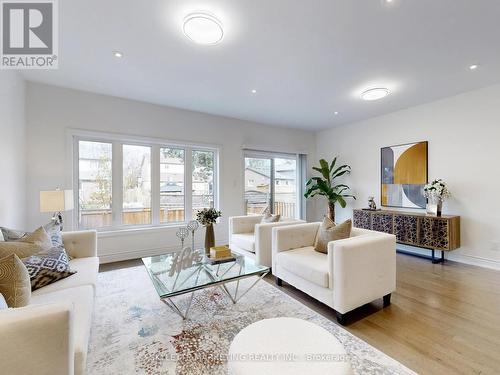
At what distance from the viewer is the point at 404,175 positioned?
14.1 feet

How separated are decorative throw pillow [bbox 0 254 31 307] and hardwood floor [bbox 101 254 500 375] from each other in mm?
2262

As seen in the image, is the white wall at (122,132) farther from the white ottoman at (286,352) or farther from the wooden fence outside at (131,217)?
the white ottoman at (286,352)

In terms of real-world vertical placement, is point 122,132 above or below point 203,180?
above

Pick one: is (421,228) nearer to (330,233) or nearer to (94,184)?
(330,233)

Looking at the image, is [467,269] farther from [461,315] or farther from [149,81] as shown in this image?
[149,81]

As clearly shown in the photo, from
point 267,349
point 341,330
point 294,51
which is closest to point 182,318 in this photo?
point 267,349

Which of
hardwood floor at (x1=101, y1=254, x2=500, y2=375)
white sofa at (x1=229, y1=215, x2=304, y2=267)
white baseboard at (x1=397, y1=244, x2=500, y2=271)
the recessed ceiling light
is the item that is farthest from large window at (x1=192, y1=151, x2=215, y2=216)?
white baseboard at (x1=397, y1=244, x2=500, y2=271)

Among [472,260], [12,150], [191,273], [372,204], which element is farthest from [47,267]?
[472,260]

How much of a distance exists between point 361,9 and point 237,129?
3.27 metres

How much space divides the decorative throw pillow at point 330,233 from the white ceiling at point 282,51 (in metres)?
1.91

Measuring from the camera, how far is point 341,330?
1.92 metres

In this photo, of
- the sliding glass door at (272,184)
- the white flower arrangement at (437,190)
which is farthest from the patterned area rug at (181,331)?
the white flower arrangement at (437,190)

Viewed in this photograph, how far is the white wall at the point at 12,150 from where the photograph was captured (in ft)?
8.14

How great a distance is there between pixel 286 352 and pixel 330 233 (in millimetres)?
1661
